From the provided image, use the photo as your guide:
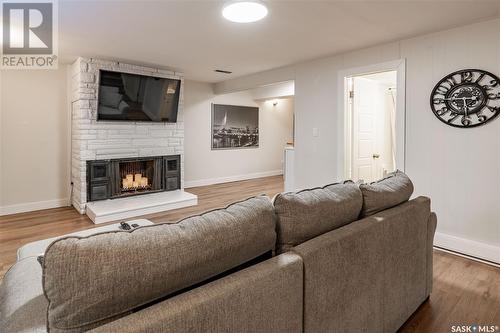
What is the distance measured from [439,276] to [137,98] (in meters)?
4.58

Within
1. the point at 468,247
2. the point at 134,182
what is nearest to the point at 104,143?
the point at 134,182

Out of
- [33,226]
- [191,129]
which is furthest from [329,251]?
[191,129]

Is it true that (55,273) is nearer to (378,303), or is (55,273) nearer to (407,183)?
(378,303)

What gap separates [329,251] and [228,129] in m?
6.05

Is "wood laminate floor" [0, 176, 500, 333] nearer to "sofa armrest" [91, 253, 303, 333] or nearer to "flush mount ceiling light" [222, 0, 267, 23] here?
"sofa armrest" [91, 253, 303, 333]

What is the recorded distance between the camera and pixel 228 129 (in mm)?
7137

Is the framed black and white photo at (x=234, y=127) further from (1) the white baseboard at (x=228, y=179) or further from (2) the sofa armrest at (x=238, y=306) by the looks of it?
(2) the sofa armrest at (x=238, y=306)

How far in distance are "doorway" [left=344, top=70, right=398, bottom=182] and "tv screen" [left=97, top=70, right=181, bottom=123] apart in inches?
116

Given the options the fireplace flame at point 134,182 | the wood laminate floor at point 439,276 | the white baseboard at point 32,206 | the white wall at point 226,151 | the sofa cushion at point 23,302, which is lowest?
the wood laminate floor at point 439,276

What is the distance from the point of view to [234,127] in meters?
7.27

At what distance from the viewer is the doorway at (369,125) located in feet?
13.5

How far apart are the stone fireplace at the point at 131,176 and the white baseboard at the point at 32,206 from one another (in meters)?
0.80

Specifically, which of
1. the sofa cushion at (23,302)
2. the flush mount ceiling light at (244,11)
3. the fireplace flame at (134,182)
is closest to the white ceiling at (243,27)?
the flush mount ceiling light at (244,11)

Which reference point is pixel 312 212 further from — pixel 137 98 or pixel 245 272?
pixel 137 98
